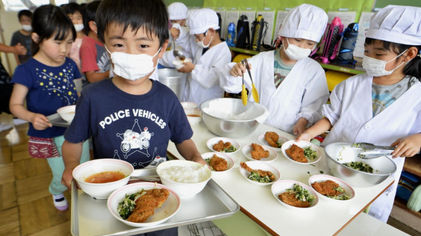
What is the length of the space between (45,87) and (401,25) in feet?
6.48

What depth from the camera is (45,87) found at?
1510 millimetres

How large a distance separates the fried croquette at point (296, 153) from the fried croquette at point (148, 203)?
0.68 m

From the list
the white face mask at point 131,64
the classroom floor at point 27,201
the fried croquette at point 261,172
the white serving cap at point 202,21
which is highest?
the white serving cap at point 202,21

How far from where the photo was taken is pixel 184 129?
1.04 m

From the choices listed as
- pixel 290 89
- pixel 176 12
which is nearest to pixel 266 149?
pixel 290 89

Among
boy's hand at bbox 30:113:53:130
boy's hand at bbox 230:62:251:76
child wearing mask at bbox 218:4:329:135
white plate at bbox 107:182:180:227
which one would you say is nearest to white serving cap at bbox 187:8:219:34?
child wearing mask at bbox 218:4:329:135

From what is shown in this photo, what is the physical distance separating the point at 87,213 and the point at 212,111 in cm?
94

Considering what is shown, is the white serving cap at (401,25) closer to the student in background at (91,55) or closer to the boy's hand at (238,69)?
the boy's hand at (238,69)

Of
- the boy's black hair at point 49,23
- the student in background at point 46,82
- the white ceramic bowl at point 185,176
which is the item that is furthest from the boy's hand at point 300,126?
the boy's black hair at point 49,23

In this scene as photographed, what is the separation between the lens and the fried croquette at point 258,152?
1.17 metres

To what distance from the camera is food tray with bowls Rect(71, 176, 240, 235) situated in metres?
0.65

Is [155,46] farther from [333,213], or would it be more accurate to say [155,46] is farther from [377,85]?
[377,85]

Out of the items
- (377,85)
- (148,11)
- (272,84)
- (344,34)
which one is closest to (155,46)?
(148,11)

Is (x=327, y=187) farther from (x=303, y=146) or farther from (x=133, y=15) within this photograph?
(x=133, y=15)
